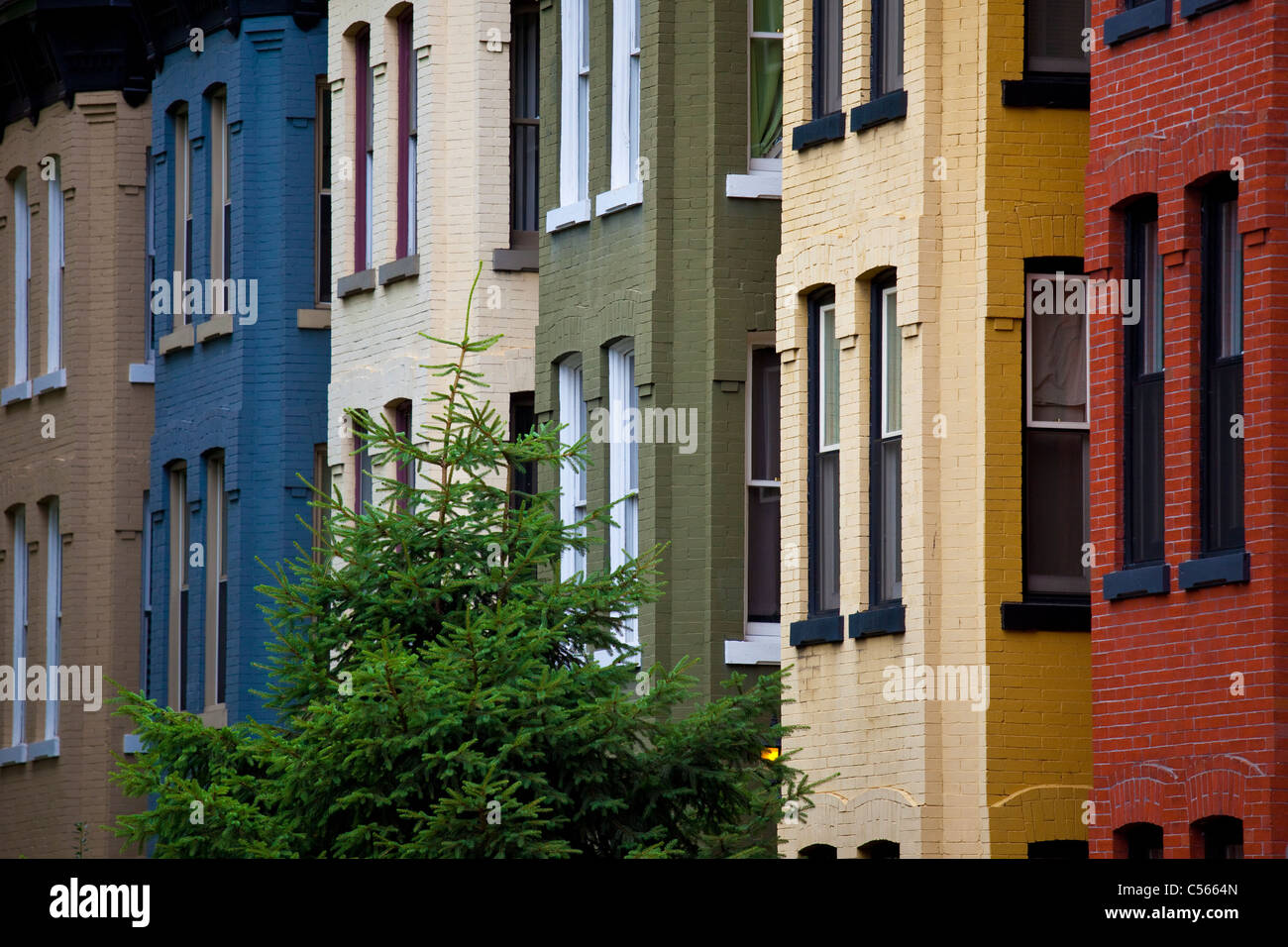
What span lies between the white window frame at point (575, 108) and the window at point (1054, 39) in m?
6.82

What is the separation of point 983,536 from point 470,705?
14.2ft

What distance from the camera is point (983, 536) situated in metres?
24.2

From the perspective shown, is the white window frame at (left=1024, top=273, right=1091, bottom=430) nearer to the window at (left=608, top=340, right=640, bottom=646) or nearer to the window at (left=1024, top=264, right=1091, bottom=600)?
the window at (left=1024, top=264, right=1091, bottom=600)

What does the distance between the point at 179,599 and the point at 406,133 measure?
7.10 metres

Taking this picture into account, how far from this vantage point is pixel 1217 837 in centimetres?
2125

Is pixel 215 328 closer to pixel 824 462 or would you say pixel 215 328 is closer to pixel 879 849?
pixel 824 462

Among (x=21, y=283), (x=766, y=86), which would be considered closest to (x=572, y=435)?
(x=766, y=86)

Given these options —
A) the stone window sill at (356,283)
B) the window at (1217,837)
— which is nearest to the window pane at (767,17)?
the stone window sill at (356,283)

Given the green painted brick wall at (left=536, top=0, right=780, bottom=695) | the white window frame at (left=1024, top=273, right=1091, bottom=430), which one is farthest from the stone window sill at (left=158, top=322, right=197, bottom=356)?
the white window frame at (left=1024, top=273, right=1091, bottom=430)

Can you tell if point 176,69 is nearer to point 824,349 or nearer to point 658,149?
point 658,149

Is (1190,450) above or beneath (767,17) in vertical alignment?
beneath

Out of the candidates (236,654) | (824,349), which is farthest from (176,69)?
(824,349)

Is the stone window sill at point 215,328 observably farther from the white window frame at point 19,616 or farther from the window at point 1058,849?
the window at point 1058,849

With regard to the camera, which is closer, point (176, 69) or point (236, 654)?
point (236, 654)
